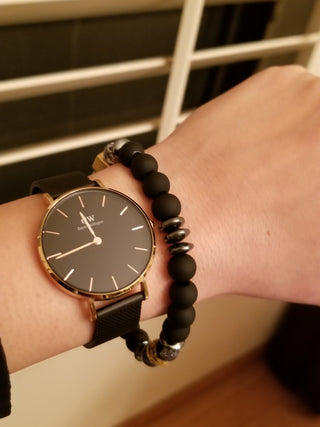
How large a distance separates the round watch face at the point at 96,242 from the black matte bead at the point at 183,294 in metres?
0.05

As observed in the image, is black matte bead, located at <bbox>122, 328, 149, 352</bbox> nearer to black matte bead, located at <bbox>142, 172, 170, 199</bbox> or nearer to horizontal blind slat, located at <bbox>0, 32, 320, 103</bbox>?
black matte bead, located at <bbox>142, 172, 170, 199</bbox>

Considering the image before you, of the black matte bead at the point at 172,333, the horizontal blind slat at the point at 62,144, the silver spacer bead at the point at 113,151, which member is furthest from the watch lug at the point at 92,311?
the horizontal blind slat at the point at 62,144

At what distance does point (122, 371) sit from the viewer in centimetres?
115

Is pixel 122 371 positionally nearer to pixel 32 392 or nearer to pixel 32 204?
pixel 32 392

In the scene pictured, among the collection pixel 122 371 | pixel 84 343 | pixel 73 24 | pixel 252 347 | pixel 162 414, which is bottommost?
pixel 162 414

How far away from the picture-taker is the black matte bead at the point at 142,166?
0.56 m

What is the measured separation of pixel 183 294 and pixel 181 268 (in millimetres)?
32

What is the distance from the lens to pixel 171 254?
21.0 inches

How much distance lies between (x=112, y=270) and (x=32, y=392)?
1.88 feet

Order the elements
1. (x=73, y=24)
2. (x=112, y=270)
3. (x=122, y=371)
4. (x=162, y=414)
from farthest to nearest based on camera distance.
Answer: (x=162, y=414) → (x=122, y=371) → (x=73, y=24) → (x=112, y=270)

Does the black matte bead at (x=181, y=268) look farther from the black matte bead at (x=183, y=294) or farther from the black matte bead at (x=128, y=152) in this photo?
the black matte bead at (x=128, y=152)

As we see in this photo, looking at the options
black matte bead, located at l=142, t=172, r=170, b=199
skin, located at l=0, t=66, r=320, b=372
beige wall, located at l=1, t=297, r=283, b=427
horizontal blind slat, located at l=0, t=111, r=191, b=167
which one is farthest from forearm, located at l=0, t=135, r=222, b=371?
beige wall, located at l=1, t=297, r=283, b=427

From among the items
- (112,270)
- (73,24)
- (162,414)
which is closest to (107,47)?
(73,24)

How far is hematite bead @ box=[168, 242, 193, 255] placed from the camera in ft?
1.72
